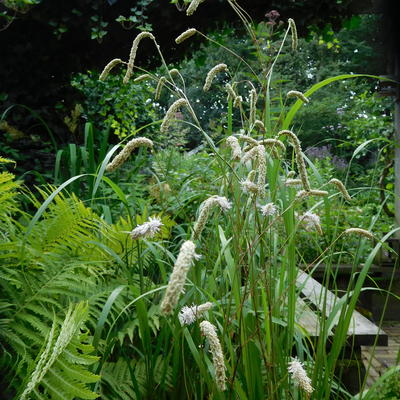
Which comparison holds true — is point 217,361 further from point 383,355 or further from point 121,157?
point 383,355

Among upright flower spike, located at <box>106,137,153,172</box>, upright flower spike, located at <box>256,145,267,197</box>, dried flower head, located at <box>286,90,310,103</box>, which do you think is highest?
dried flower head, located at <box>286,90,310,103</box>

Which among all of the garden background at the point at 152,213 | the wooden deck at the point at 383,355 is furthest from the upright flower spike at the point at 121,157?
the wooden deck at the point at 383,355

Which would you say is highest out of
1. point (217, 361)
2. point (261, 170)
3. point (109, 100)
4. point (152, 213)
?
point (261, 170)

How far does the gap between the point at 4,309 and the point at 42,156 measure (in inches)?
93.6

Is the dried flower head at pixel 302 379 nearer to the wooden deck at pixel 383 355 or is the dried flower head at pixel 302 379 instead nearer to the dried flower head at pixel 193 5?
the dried flower head at pixel 193 5

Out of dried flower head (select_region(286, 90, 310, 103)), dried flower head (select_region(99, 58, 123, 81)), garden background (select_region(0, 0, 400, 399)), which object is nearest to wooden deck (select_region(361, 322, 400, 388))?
garden background (select_region(0, 0, 400, 399))

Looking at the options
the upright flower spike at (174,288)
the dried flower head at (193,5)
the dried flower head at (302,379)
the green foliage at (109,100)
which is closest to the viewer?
the upright flower spike at (174,288)

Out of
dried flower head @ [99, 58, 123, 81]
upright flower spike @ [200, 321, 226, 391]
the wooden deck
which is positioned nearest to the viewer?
upright flower spike @ [200, 321, 226, 391]

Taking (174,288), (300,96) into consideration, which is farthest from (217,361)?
(300,96)

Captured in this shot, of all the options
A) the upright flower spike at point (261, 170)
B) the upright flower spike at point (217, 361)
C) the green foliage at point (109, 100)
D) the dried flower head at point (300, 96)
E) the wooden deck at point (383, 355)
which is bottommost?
the wooden deck at point (383, 355)

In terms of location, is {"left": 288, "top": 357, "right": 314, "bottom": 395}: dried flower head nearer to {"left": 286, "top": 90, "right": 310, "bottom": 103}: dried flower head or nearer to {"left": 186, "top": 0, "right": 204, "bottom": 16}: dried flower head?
{"left": 286, "top": 90, "right": 310, "bottom": 103}: dried flower head

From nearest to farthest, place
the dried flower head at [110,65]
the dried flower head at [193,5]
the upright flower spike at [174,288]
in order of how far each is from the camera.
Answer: the upright flower spike at [174,288], the dried flower head at [193,5], the dried flower head at [110,65]

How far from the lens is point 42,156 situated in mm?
3322

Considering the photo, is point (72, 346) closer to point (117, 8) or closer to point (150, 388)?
point (150, 388)
